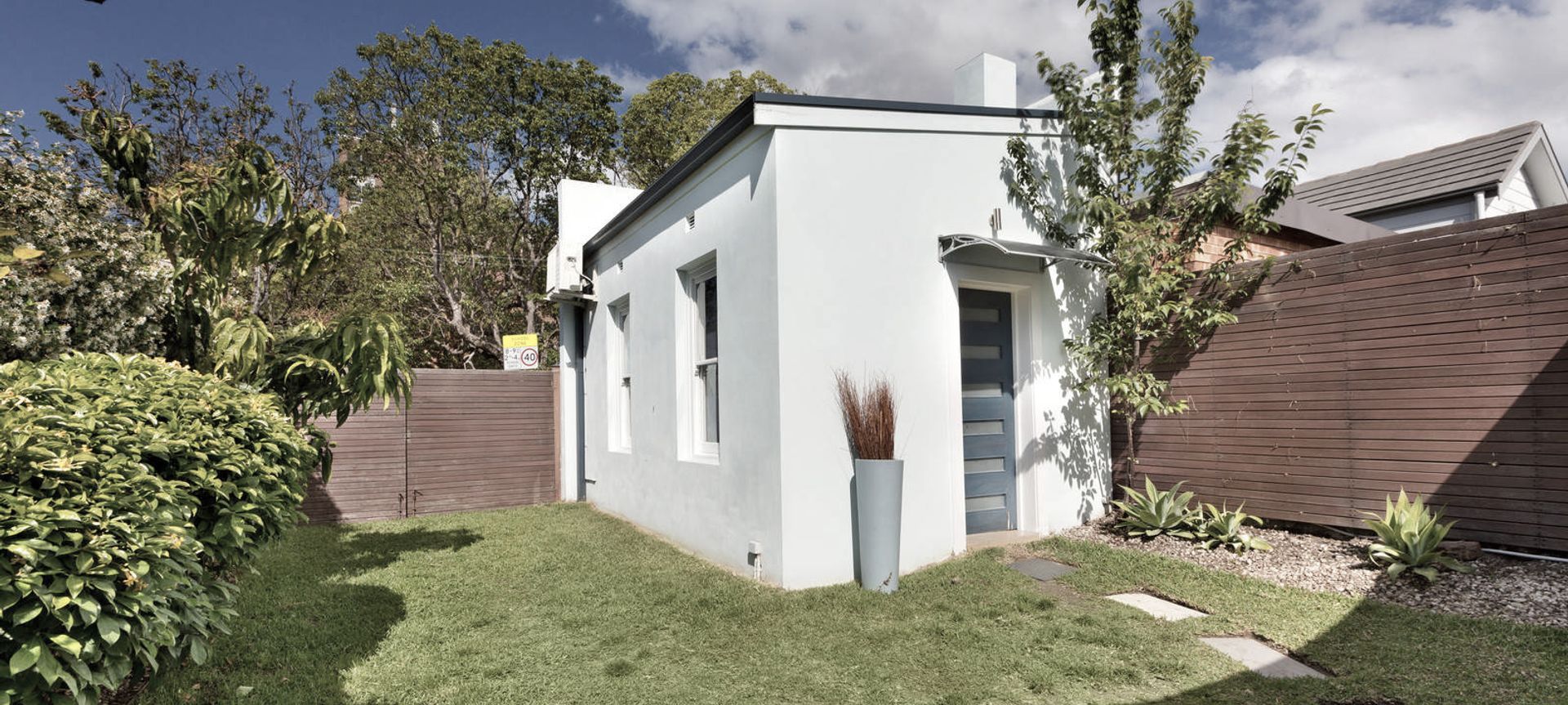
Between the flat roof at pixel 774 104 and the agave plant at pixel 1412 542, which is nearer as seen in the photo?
the agave plant at pixel 1412 542

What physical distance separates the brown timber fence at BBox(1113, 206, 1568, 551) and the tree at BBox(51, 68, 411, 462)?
6078 mm

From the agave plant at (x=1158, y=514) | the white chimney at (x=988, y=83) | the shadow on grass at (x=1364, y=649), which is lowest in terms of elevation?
the shadow on grass at (x=1364, y=649)

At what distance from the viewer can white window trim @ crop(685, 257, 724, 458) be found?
6438mm

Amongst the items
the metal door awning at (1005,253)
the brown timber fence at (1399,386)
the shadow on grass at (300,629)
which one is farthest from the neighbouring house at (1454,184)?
the shadow on grass at (300,629)

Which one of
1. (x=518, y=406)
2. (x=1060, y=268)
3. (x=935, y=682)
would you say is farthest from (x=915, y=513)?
(x=518, y=406)

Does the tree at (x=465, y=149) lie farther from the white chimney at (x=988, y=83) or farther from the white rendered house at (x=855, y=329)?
the white chimney at (x=988, y=83)

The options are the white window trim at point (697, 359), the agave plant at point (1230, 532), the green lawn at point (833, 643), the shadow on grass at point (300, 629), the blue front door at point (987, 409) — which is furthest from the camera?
the white window trim at point (697, 359)

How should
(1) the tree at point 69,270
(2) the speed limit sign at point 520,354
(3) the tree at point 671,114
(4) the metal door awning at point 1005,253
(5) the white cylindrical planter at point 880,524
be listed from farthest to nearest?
(3) the tree at point 671,114 < (2) the speed limit sign at point 520,354 < (4) the metal door awning at point 1005,253 < (5) the white cylindrical planter at point 880,524 < (1) the tree at point 69,270

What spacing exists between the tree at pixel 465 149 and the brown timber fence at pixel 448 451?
475 centimetres

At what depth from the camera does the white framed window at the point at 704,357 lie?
6.32 m

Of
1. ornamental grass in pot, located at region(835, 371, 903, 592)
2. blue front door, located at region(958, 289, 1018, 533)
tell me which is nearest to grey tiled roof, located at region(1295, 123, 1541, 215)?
blue front door, located at region(958, 289, 1018, 533)

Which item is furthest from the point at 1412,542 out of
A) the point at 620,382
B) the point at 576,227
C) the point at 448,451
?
the point at 448,451

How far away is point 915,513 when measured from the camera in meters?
5.17

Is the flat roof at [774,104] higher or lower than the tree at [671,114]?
lower
